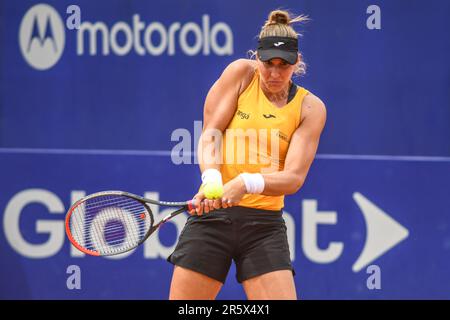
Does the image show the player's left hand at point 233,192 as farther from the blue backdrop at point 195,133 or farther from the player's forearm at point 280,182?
the blue backdrop at point 195,133

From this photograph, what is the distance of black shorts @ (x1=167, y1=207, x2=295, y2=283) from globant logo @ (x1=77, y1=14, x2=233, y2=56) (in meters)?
2.59

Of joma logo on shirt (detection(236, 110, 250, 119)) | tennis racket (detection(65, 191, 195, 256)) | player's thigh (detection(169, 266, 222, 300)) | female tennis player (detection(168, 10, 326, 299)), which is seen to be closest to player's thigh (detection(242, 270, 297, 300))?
female tennis player (detection(168, 10, 326, 299))

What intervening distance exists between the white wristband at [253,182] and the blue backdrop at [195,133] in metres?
2.50

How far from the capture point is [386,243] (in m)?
7.12

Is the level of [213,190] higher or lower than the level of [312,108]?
lower

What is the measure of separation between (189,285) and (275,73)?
3.81ft

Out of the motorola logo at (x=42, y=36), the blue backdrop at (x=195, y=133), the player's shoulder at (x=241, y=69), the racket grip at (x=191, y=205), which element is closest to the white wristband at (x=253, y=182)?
the racket grip at (x=191, y=205)

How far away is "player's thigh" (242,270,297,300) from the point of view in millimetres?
4637

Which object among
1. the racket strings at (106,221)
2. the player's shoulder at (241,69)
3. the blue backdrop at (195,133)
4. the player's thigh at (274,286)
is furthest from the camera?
the blue backdrop at (195,133)

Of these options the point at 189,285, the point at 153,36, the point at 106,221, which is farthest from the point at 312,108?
the point at 153,36

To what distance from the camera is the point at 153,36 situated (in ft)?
23.4

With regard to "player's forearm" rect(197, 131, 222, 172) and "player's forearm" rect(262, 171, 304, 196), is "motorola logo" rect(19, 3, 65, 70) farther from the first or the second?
"player's forearm" rect(262, 171, 304, 196)

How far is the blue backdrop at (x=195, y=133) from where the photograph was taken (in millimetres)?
7105

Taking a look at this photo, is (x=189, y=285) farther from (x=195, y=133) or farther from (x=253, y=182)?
(x=195, y=133)
